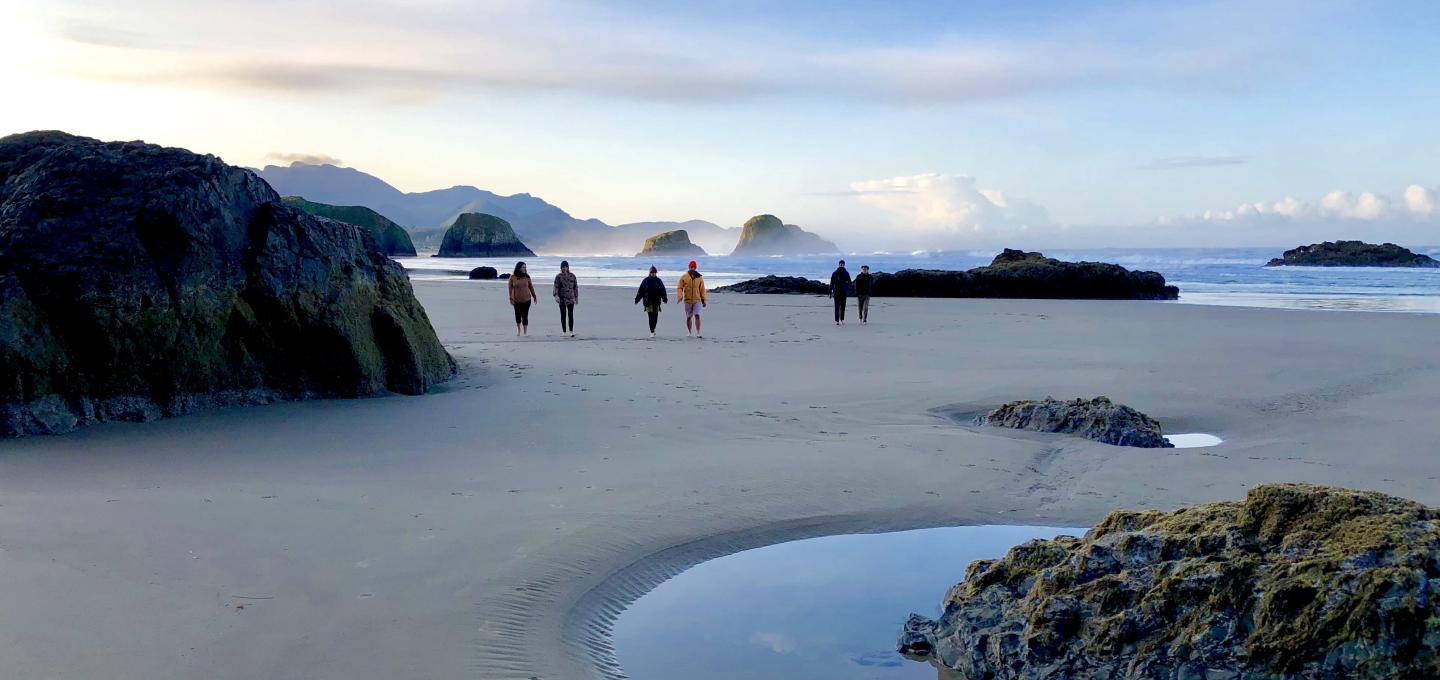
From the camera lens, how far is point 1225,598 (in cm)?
315

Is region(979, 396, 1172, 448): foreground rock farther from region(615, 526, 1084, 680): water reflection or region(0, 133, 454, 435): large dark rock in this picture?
region(0, 133, 454, 435): large dark rock

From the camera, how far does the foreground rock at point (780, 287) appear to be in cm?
3569

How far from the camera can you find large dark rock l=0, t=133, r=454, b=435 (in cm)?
790

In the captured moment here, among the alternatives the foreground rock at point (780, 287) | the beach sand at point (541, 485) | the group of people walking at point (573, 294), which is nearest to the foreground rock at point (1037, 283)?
the foreground rock at point (780, 287)

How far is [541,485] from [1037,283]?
31.1 m

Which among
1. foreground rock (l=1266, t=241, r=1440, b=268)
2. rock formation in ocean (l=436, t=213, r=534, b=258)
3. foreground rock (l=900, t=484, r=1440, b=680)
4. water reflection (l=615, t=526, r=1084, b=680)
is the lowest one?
water reflection (l=615, t=526, r=1084, b=680)

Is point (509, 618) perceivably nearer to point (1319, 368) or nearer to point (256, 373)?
point (256, 373)

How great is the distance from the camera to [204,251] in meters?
8.75

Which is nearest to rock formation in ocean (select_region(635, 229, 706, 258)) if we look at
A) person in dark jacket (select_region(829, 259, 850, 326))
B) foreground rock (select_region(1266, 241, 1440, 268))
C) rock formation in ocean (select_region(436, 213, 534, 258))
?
rock formation in ocean (select_region(436, 213, 534, 258))

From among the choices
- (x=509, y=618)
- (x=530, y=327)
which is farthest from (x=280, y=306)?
(x=530, y=327)

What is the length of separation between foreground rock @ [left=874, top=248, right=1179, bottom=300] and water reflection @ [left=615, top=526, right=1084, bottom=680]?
30076 mm

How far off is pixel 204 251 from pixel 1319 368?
12388 mm

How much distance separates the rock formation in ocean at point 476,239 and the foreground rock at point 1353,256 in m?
82.9

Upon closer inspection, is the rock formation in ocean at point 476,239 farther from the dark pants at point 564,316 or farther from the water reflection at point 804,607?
the water reflection at point 804,607
